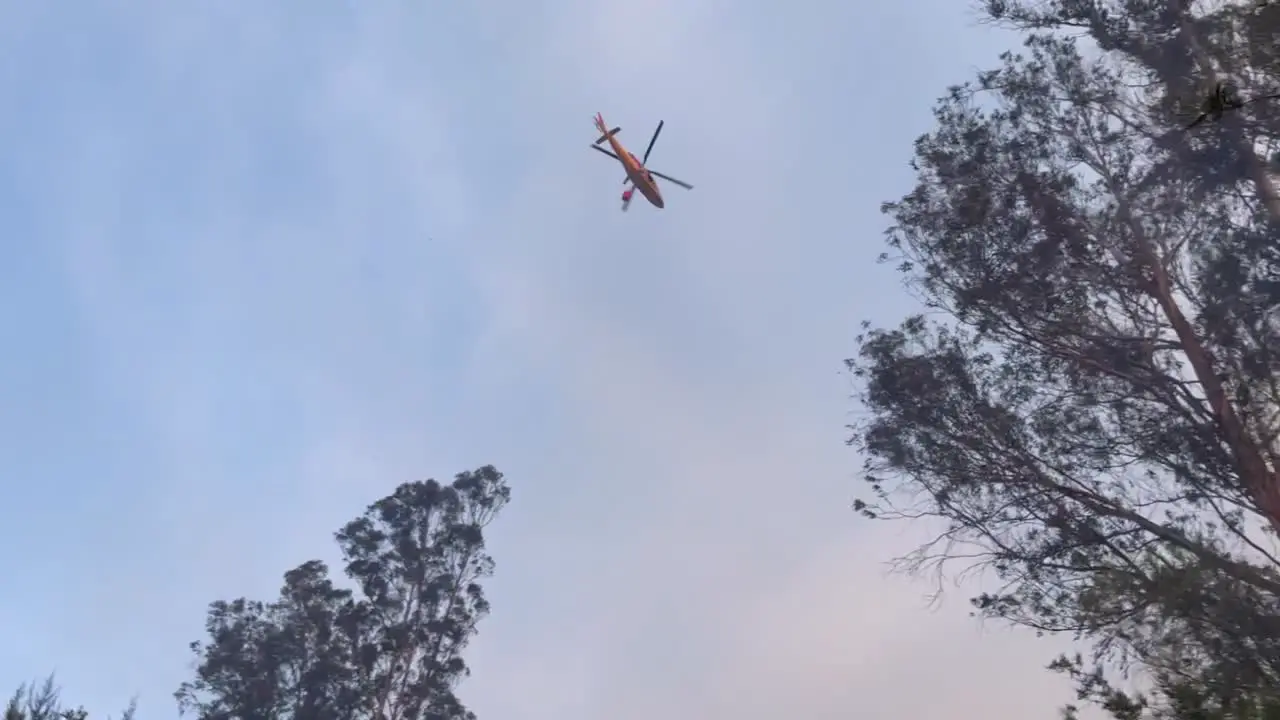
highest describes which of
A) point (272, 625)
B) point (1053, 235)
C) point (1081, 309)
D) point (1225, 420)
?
point (272, 625)

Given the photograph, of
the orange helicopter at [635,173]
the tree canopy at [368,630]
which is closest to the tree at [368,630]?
the tree canopy at [368,630]

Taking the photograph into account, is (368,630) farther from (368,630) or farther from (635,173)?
(635,173)

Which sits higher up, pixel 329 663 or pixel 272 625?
pixel 272 625

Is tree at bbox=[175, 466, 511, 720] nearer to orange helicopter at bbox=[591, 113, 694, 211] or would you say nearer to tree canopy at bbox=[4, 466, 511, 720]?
tree canopy at bbox=[4, 466, 511, 720]

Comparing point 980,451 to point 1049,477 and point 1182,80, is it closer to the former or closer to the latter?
point 1049,477

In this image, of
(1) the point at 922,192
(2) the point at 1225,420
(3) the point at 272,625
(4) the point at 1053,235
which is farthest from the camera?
(3) the point at 272,625

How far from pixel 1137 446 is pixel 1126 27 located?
14.7 ft

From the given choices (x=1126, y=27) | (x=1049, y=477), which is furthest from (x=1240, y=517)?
(x=1126, y=27)

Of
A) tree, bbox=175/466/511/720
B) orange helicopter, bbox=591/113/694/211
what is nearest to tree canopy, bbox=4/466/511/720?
tree, bbox=175/466/511/720

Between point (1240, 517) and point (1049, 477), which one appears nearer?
point (1240, 517)

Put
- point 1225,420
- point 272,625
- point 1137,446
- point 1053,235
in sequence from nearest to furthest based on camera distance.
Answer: point 1225,420
point 1137,446
point 1053,235
point 272,625

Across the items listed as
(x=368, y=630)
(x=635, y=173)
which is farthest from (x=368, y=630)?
(x=635, y=173)

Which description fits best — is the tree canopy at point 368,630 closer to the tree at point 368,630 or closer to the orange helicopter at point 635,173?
the tree at point 368,630

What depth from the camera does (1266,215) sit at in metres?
8.51
